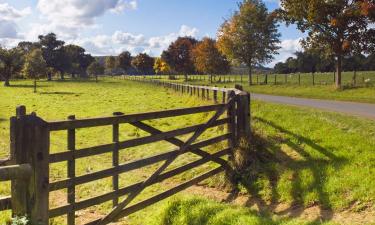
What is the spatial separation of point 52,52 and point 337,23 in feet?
351

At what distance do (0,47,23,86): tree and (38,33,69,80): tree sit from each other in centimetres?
4648

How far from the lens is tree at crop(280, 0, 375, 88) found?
3491 centimetres

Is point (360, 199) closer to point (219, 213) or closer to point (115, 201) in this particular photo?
point (219, 213)

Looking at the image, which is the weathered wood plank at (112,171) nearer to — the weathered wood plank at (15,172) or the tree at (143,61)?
the weathered wood plank at (15,172)

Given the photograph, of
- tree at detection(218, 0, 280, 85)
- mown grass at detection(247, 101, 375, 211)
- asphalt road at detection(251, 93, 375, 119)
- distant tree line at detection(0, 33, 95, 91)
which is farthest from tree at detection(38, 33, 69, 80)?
mown grass at detection(247, 101, 375, 211)

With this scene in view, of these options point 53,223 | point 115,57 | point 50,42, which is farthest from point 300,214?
point 115,57

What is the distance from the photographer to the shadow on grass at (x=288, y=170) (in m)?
9.36

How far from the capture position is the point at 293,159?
37.1ft

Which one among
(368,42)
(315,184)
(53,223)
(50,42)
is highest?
(50,42)

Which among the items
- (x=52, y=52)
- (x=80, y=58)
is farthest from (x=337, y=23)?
(x=80, y=58)

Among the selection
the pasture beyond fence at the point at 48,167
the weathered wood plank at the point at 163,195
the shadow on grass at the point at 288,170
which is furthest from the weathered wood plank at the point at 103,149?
the shadow on grass at the point at 288,170

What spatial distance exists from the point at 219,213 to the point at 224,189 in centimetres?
266

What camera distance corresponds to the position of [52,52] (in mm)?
129500

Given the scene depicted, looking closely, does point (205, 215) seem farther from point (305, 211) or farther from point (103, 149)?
point (103, 149)
